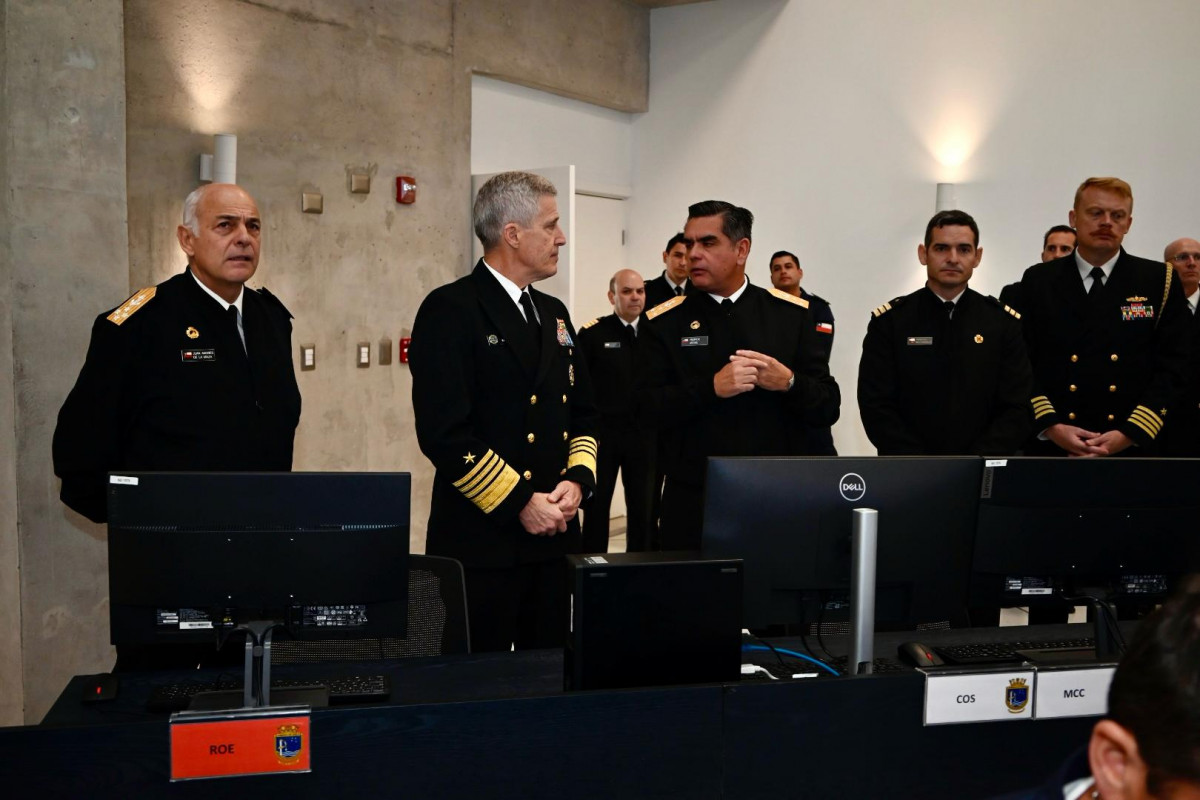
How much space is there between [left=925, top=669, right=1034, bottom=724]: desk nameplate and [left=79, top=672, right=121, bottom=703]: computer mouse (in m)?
1.43

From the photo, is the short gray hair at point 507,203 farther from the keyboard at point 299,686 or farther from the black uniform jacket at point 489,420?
the keyboard at point 299,686

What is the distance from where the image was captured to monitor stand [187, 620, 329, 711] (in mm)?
1711

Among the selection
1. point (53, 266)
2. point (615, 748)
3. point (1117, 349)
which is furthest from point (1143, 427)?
point (53, 266)

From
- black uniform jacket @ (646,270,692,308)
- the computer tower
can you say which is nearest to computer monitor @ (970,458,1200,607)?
the computer tower

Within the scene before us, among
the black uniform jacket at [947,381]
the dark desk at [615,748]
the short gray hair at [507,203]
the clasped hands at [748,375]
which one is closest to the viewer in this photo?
the dark desk at [615,748]

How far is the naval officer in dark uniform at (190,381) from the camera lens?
262 centimetres

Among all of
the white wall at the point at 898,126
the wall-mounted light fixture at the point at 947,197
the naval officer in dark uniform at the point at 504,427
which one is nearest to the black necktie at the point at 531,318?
the naval officer in dark uniform at the point at 504,427

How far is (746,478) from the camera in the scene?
1933 millimetres

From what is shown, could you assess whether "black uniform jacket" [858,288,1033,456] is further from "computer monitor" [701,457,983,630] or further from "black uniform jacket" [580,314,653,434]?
"black uniform jacket" [580,314,653,434]

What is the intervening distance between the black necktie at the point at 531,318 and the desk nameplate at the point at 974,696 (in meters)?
1.51

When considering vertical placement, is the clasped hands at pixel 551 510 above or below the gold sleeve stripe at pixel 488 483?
below

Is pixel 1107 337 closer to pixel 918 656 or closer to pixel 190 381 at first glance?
pixel 918 656

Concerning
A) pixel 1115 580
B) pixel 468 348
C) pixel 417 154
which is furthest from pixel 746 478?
pixel 417 154

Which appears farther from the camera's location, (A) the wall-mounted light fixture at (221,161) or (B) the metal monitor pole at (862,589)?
(A) the wall-mounted light fixture at (221,161)
